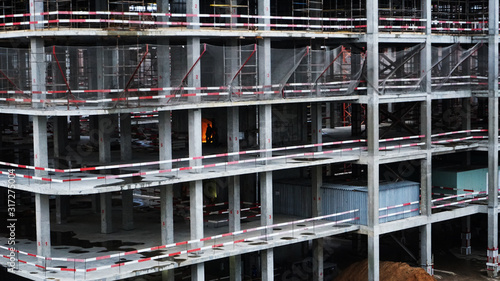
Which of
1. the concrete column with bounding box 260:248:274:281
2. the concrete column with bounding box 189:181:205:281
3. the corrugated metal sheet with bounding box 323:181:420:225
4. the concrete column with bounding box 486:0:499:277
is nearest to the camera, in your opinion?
the concrete column with bounding box 189:181:205:281

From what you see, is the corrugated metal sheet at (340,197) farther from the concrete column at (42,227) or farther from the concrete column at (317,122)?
the concrete column at (42,227)

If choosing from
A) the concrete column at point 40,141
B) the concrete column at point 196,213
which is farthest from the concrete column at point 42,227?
the concrete column at point 196,213

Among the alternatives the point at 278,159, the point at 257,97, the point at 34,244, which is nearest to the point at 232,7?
the point at 257,97

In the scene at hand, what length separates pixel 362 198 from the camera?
4216 cm

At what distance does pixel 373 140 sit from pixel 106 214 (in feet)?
43.5

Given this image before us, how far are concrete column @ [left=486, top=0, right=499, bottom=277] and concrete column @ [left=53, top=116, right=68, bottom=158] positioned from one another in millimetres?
22492

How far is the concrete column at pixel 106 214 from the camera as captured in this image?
3944 centimetres

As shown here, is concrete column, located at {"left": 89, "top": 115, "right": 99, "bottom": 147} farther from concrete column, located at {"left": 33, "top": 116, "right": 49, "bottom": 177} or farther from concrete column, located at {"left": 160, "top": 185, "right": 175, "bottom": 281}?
concrete column, located at {"left": 33, "top": 116, "right": 49, "bottom": 177}

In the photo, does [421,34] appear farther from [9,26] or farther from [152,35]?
[9,26]

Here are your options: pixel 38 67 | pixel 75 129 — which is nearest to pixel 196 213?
pixel 38 67

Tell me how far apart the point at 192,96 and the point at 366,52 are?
10.2 meters

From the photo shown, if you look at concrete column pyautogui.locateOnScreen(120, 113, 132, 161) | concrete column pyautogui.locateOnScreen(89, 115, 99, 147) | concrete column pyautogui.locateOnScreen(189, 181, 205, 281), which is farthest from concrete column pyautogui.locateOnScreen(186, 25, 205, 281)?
concrete column pyautogui.locateOnScreen(89, 115, 99, 147)

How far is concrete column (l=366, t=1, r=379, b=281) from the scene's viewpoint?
41.8 meters

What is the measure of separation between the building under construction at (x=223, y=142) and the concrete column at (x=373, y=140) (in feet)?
0.24
